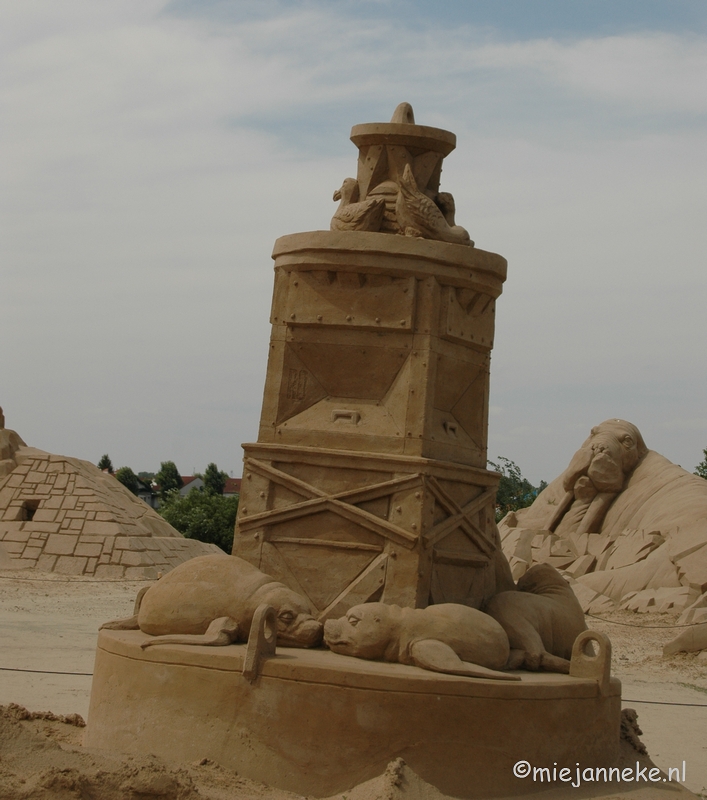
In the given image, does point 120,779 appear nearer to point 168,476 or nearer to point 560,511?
point 560,511

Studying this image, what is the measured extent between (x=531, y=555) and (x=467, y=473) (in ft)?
31.9

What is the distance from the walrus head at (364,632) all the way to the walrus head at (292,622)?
131 mm

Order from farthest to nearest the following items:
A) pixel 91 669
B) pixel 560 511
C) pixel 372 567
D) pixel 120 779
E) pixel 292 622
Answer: pixel 560 511 → pixel 91 669 → pixel 372 567 → pixel 292 622 → pixel 120 779

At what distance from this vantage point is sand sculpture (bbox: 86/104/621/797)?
201 inches

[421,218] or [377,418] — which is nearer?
[377,418]

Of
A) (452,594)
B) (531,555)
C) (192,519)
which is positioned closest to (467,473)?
(452,594)

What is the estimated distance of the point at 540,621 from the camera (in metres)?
6.21

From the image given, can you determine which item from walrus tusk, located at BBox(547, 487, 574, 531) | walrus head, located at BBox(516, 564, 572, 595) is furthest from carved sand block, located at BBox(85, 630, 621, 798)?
walrus tusk, located at BBox(547, 487, 574, 531)

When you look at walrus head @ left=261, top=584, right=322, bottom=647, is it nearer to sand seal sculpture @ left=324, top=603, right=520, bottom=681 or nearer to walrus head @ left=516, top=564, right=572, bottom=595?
sand seal sculpture @ left=324, top=603, right=520, bottom=681

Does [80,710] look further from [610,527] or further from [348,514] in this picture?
[610,527]

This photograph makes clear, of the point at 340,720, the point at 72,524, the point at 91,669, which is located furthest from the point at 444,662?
the point at 72,524

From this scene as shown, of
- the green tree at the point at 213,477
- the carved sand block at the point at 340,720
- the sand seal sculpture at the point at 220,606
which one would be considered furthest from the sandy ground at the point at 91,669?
the green tree at the point at 213,477

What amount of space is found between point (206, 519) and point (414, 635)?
23691mm

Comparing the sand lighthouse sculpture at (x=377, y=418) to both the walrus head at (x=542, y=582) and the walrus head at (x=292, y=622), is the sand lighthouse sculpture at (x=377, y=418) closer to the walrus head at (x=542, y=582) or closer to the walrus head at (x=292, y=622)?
the walrus head at (x=542, y=582)
